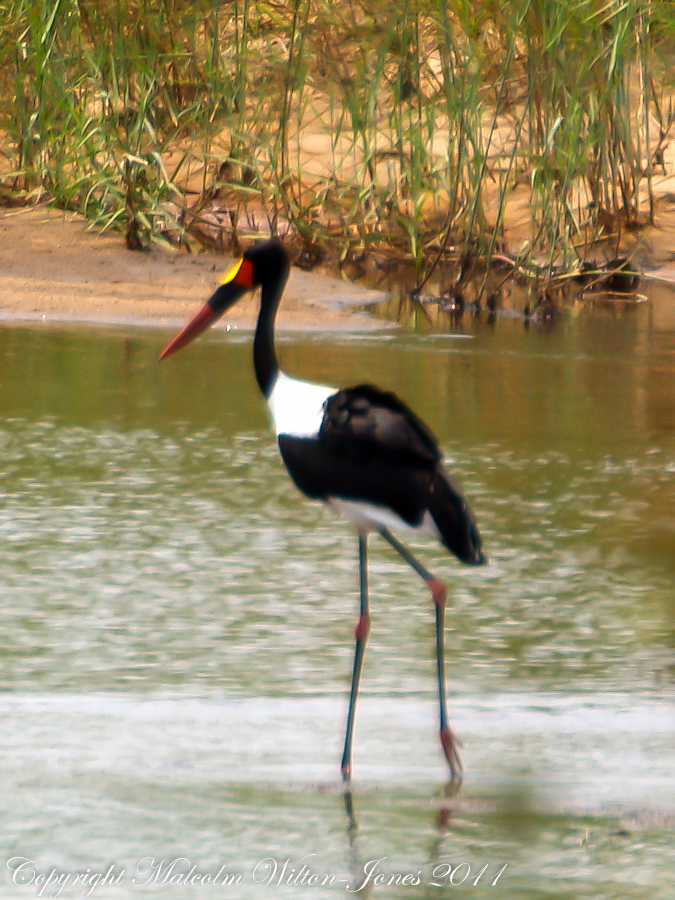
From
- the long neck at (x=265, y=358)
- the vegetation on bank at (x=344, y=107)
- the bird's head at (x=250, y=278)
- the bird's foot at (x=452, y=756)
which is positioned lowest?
the bird's foot at (x=452, y=756)

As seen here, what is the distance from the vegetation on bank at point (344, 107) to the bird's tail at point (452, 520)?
5.94 m

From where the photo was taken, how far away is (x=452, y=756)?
3082mm

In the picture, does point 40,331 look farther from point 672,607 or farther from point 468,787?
point 468,787

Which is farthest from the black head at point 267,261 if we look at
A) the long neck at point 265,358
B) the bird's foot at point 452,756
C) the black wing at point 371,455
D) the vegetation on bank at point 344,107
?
the vegetation on bank at point 344,107

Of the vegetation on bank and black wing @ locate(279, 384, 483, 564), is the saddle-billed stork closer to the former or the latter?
black wing @ locate(279, 384, 483, 564)

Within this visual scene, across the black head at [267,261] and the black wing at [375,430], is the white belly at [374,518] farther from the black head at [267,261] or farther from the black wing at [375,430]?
the black head at [267,261]

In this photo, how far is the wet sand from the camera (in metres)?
8.98

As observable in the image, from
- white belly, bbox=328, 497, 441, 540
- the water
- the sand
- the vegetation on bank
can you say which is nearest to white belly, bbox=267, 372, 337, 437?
white belly, bbox=328, 497, 441, 540

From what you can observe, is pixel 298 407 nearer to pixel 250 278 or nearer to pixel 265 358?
pixel 265 358

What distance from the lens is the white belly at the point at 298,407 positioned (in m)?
3.32

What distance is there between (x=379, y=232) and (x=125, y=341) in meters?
2.89

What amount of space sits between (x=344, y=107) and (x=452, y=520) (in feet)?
23.4

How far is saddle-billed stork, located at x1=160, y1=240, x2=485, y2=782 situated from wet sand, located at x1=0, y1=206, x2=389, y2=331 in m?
5.48

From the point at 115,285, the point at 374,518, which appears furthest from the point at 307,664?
the point at 115,285
